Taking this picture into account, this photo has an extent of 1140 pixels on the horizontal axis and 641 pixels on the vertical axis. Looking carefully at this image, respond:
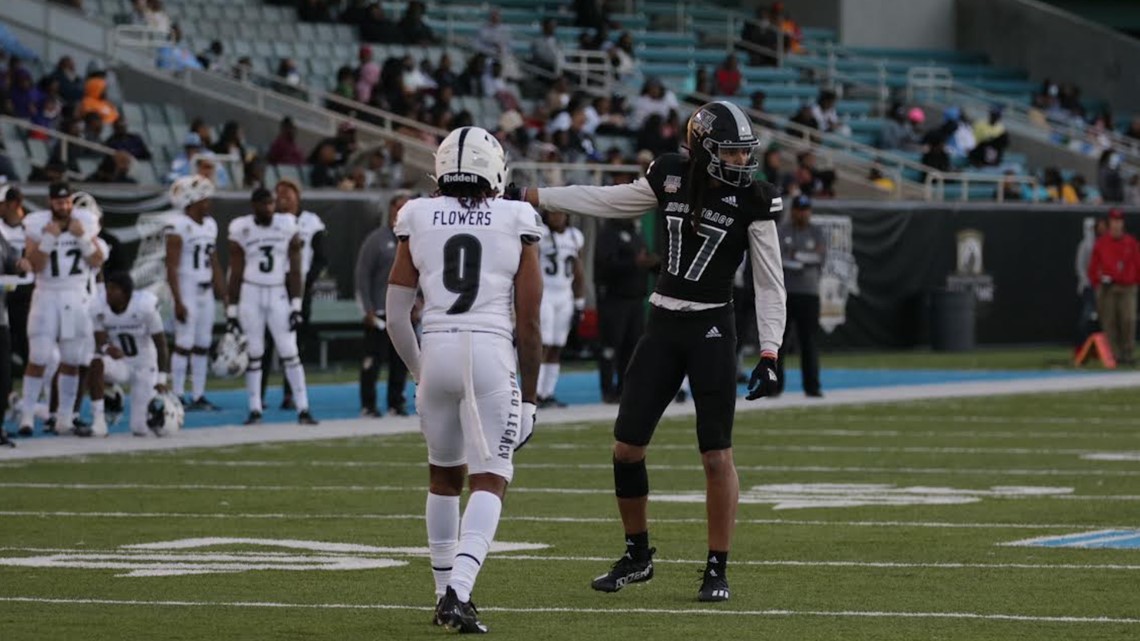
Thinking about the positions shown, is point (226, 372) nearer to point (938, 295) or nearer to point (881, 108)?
point (938, 295)

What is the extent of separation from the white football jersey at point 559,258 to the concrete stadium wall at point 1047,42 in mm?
25068

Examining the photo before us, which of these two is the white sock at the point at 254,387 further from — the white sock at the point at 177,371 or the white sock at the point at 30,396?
the white sock at the point at 30,396

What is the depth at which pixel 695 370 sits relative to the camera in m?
8.90

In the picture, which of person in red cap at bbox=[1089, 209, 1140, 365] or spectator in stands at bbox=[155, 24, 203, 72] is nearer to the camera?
person in red cap at bbox=[1089, 209, 1140, 365]

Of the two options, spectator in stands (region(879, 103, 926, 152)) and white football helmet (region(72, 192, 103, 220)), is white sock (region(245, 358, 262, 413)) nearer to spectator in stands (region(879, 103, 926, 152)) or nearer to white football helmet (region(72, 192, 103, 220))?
white football helmet (region(72, 192, 103, 220))

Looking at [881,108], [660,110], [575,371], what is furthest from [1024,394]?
[881,108]

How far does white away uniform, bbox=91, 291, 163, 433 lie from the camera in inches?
653

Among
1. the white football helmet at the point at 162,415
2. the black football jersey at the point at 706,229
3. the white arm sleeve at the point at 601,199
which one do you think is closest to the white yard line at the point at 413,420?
the white football helmet at the point at 162,415

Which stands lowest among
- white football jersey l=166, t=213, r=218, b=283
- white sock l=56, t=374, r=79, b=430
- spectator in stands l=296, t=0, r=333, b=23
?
white sock l=56, t=374, r=79, b=430

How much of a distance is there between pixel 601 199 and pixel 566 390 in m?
13.1

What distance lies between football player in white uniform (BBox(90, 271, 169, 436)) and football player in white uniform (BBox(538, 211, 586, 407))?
379 centimetres

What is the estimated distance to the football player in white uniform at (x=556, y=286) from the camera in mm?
19312

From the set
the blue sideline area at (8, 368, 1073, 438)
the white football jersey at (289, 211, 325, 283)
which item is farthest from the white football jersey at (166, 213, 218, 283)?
the blue sideline area at (8, 368, 1073, 438)

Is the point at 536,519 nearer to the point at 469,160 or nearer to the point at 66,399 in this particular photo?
the point at 469,160
